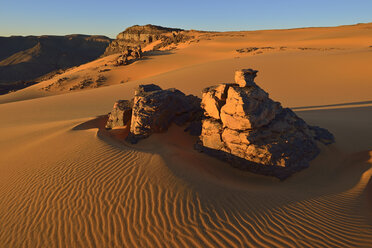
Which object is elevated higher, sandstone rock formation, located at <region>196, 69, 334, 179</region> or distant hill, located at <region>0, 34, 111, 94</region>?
distant hill, located at <region>0, 34, 111, 94</region>

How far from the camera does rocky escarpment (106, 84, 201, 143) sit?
335 inches

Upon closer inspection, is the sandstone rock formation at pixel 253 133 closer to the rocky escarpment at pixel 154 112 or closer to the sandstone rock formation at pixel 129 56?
the rocky escarpment at pixel 154 112

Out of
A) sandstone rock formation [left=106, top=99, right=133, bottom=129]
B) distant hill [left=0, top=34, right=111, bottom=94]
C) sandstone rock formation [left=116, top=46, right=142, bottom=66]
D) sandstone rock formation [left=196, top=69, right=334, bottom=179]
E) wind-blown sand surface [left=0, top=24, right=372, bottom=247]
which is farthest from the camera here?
distant hill [left=0, top=34, right=111, bottom=94]

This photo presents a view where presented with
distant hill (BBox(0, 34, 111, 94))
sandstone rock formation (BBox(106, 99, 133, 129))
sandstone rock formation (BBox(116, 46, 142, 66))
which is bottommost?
sandstone rock formation (BBox(106, 99, 133, 129))

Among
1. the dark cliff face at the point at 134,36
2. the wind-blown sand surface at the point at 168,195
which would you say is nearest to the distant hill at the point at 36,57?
the dark cliff face at the point at 134,36

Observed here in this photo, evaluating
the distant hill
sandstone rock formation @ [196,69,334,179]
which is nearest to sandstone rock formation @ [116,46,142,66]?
the distant hill

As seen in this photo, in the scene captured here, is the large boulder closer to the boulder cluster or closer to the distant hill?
the boulder cluster

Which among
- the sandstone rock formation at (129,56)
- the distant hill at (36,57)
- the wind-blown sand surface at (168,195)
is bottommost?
the wind-blown sand surface at (168,195)

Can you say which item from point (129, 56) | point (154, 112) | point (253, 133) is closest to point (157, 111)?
point (154, 112)

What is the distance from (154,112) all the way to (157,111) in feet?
0.45

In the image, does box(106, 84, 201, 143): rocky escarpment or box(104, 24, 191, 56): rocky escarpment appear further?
box(104, 24, 191, 56): rocky escarpment

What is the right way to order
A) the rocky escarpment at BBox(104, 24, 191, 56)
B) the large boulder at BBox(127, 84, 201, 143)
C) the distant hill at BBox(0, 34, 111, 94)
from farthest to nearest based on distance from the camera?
Result: 1. the rocky escarpment at BBox(104, 24, 191, 56)
2. the distant hill at BBox(0, 34, 111, 94)
3. the large boulder at BBox(127, 84, 201, 143)

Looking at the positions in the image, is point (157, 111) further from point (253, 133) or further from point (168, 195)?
point (168, 195)

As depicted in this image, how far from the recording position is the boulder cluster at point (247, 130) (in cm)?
661
